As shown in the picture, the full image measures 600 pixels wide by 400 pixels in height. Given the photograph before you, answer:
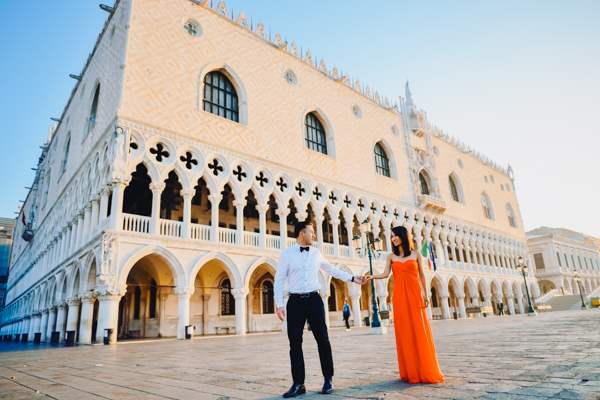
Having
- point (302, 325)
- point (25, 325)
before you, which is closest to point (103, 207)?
point (302, 325)

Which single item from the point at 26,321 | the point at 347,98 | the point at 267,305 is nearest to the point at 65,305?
the point at 267,305

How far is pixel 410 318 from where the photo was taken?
11.8 ft

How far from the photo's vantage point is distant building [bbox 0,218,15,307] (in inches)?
2057

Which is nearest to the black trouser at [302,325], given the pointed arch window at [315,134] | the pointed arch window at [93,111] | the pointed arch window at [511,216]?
the pointed arch window at [93,111]

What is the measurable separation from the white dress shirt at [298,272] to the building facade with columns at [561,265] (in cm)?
4700

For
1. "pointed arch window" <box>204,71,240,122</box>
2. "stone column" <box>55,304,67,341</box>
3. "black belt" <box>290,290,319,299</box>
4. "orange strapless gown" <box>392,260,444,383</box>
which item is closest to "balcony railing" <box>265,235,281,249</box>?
"pointed arch window" <box>204,71,240,122</box>

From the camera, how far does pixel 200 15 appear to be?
1772 centimetres

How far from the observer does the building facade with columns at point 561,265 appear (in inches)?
1777

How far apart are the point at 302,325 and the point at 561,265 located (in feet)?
178

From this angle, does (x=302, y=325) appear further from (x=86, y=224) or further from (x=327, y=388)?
(x=86, y=224)

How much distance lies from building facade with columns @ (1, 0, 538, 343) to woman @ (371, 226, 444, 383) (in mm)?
10708

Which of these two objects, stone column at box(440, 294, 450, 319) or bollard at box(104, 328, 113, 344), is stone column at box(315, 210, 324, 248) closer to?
bollard at box(104, 328, 113, 344)

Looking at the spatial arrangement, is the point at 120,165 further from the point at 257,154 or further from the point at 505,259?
the point at 505,259

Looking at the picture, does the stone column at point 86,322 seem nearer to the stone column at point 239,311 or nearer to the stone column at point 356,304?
the stone column at point 239,311
